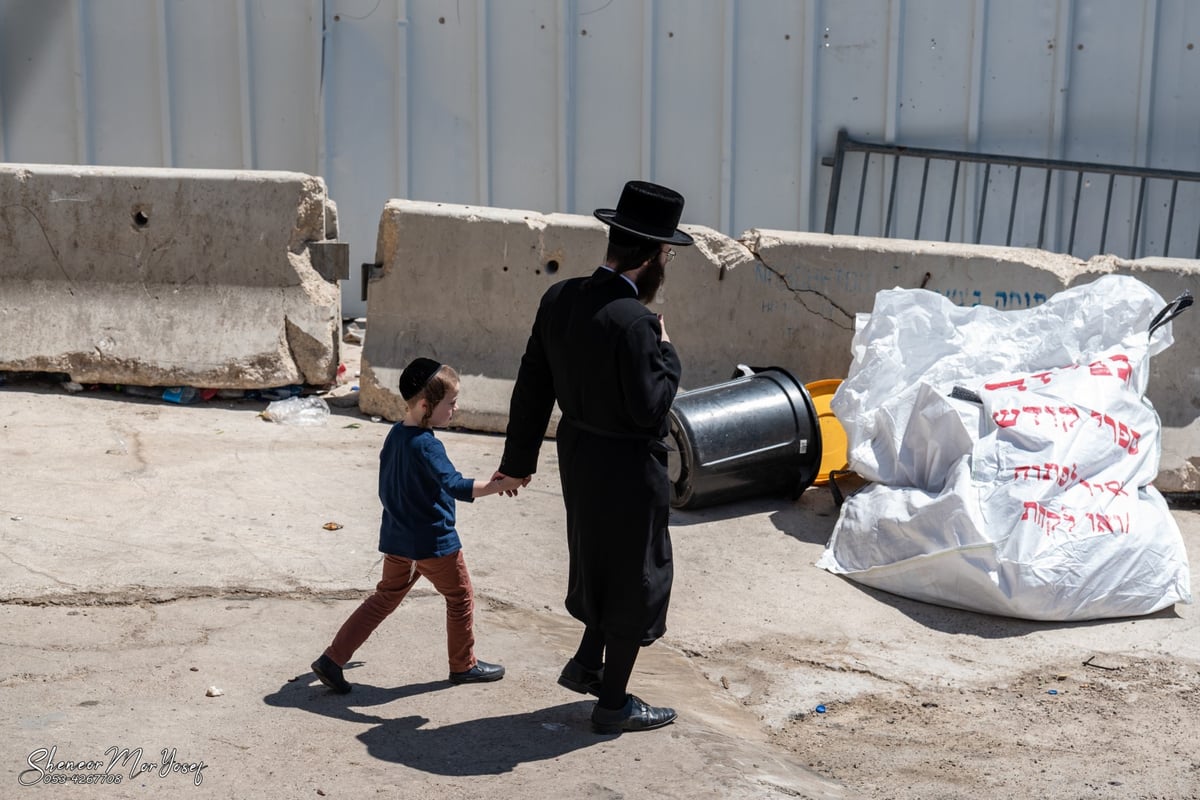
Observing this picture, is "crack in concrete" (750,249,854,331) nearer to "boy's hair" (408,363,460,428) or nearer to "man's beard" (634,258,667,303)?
"man's beard" (634,258,667,303)

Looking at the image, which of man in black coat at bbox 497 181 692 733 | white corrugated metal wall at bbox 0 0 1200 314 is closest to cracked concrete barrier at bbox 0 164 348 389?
white corrugated metal wall at bbox 0 0 1200 314

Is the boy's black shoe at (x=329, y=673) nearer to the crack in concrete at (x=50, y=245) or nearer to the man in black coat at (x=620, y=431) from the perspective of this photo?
the man in black coat at (x=620, y=431)

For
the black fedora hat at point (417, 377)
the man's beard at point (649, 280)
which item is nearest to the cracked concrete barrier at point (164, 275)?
the black fedora hat at point (417, 377)

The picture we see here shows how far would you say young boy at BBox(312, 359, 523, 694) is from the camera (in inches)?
141

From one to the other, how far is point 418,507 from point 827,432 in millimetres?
2936

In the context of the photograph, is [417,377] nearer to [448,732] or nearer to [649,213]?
[649,213]

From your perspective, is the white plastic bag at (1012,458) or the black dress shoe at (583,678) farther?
the white plastic bag at (1012,458)

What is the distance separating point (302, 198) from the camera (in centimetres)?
653

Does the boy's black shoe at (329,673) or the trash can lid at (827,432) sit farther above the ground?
the trash can lid at (827,432)

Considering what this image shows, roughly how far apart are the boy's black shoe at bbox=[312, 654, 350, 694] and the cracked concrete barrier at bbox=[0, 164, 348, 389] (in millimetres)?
3236

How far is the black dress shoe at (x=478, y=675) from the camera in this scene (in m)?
3.84

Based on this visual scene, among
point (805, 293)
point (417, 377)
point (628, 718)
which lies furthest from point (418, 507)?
point (805, 293)

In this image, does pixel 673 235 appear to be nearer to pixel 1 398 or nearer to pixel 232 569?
pixel 232 569

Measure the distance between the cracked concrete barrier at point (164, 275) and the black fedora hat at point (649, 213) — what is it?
345cm
